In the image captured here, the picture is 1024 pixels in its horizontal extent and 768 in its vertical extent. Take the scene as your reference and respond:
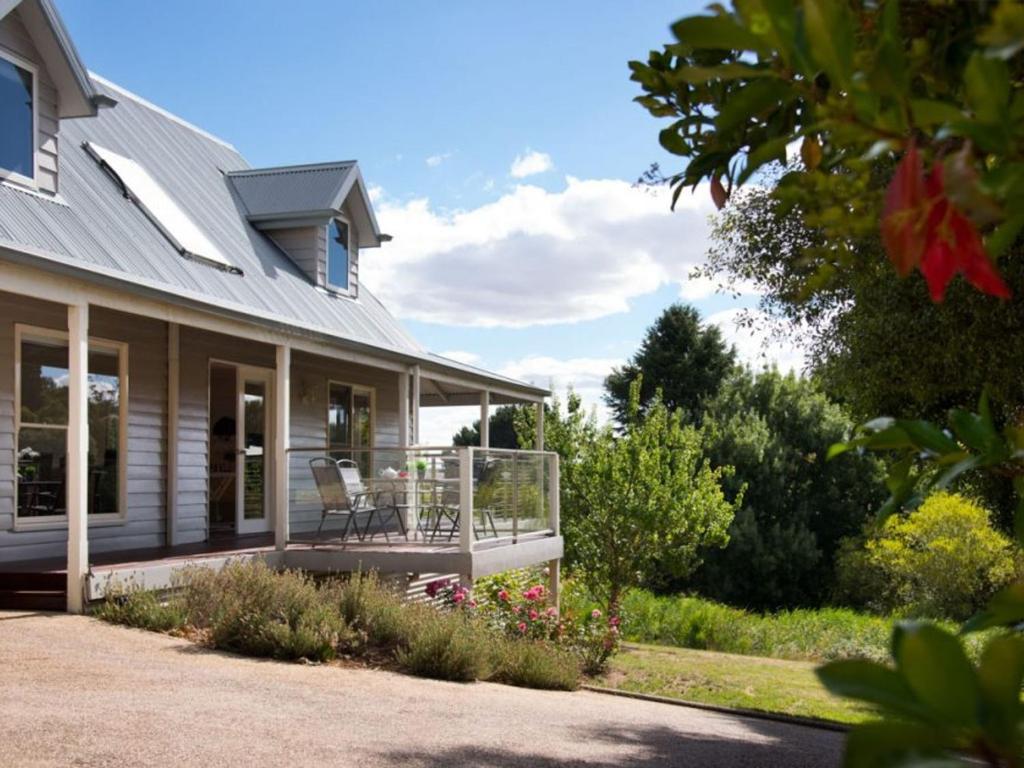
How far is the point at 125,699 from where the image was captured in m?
7.29

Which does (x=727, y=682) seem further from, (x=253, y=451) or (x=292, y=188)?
(x=292, y=188)

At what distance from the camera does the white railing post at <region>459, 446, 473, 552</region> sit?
12.6 meters

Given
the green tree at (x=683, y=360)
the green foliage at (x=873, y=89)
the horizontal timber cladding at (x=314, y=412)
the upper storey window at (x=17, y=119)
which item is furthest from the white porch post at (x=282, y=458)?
the green tree at (x=683, y=360)

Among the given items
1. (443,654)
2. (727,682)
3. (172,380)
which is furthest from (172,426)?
(727,682)

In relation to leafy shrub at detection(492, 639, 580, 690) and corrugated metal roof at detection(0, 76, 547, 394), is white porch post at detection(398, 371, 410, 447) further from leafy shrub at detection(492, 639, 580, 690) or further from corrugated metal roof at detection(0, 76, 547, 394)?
leafy shrub at detection(492, 639, 580, 690)

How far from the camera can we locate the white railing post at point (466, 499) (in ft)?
41.5

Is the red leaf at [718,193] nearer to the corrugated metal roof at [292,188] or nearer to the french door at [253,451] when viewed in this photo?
the french door at [253,451]

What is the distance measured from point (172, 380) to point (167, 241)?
1.74 m

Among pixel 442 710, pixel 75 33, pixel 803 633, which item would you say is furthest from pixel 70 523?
pixel 803 633

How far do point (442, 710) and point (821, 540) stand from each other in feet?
91.3

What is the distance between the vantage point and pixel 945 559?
24219 millimetres

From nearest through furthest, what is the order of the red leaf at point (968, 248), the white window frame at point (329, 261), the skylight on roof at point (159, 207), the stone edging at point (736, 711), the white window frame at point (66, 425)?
the red leaf at point (968, 248), the white window frame at point (66, 425), the stone edging at point (736, 711), the skylight on roof at point (159, 207), the white window frame at point (329, 261)

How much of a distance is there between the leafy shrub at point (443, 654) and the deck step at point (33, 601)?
10.3 ft

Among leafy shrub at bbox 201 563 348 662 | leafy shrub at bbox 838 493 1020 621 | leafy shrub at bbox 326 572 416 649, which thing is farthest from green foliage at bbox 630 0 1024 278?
leafy shrub at bbox 838 493 1020 621
